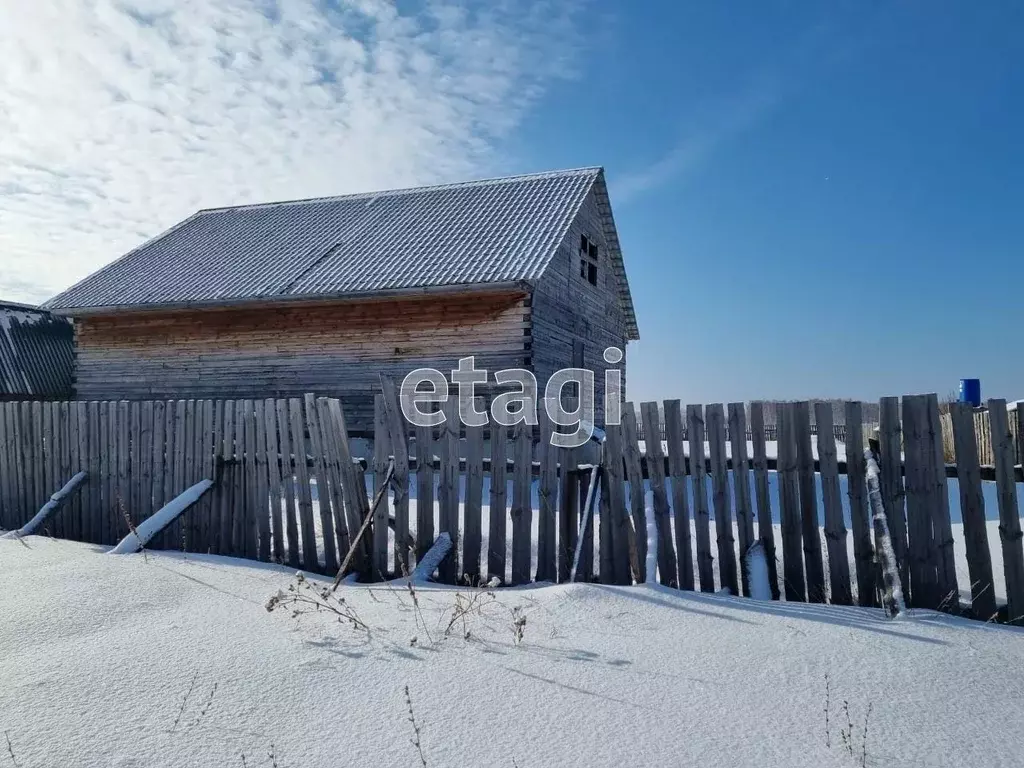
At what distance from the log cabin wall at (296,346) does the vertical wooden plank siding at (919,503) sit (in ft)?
30.8

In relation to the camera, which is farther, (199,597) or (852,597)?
(852,597)

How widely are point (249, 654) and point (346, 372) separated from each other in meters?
11.7

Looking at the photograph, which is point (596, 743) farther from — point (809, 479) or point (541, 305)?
point (541, 305)

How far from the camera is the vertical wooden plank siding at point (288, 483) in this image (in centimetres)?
573

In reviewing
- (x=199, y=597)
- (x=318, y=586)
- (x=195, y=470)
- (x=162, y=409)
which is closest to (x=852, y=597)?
(x=318, y=586)

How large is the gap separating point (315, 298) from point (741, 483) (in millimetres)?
11161

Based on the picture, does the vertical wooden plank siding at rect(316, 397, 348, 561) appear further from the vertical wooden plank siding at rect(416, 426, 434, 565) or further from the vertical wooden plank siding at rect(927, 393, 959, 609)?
the vertical wooden plank siding at rect(927, 393, 959, 609)

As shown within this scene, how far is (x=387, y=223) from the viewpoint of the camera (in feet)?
57.2

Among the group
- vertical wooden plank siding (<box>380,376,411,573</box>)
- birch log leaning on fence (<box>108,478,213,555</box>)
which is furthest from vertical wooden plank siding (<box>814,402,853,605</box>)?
birch log leaning on fence (<box>108,478,213,555</box>)

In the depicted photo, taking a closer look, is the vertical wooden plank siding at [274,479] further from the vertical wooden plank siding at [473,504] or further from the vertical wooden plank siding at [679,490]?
the vertical wooden plank siding at [679,490]

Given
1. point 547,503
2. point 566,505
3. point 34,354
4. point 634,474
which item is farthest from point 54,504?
point 34,354

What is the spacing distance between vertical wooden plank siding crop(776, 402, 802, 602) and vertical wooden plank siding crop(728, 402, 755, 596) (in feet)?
0.68

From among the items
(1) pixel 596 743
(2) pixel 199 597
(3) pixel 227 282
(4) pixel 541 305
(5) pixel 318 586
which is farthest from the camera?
(3) pixel 227 282

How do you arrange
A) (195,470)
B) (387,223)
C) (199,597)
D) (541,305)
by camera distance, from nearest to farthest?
(199,597) < (195,470) < (541,305) < (387,223)
